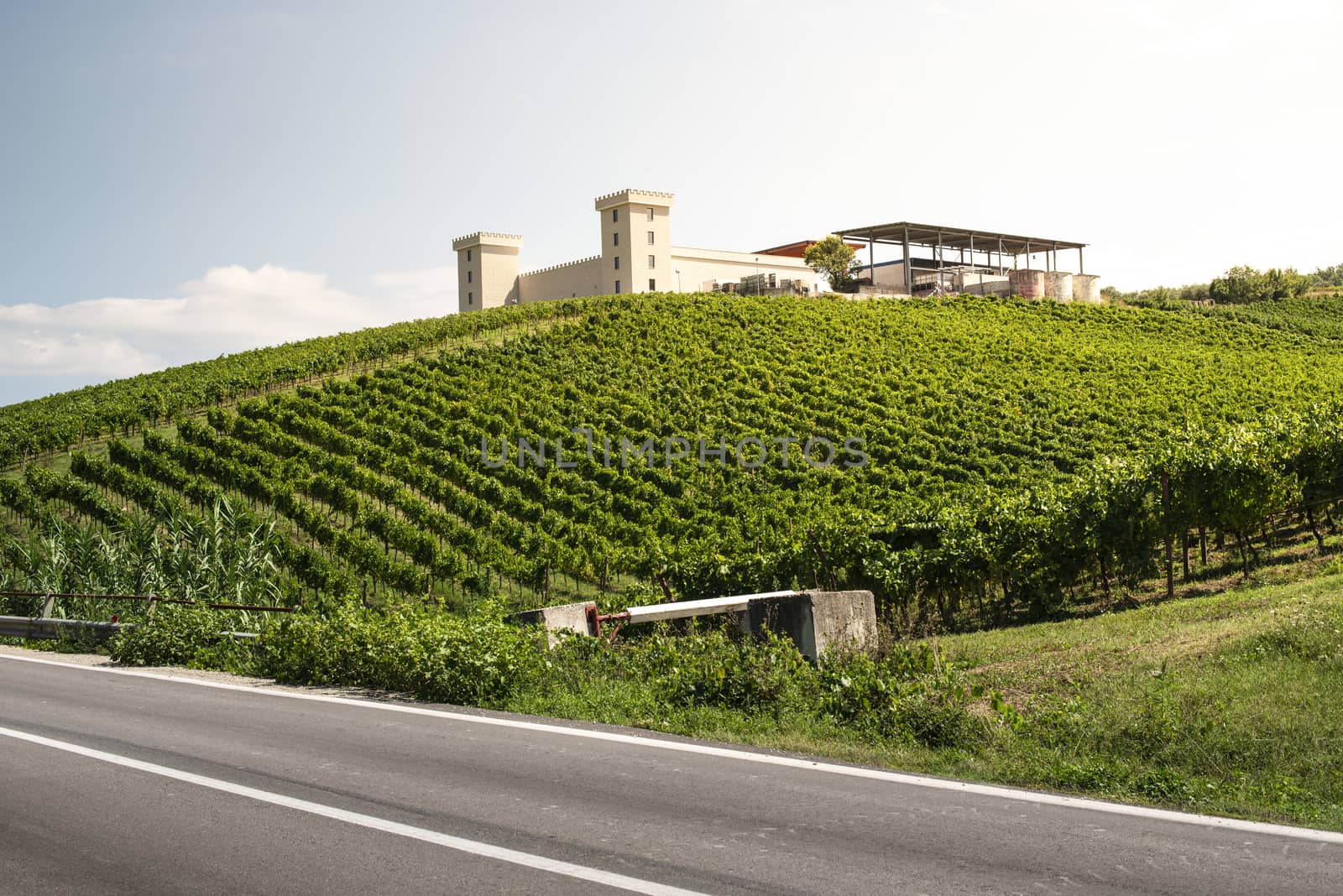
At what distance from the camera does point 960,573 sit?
15.0m

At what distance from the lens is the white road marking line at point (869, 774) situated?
5.13 meters

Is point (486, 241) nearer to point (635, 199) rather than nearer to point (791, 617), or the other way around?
point (635, 199)

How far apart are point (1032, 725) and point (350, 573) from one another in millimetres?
20135

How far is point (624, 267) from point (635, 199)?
15.7ft

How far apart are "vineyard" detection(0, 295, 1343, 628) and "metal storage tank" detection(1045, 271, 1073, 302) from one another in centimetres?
982

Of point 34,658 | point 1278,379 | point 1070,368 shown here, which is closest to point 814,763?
point 34,658

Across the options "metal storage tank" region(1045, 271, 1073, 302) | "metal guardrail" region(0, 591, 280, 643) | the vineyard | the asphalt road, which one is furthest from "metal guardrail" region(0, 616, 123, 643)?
"metal storage tank" region(1045, 271, 1073, 302)

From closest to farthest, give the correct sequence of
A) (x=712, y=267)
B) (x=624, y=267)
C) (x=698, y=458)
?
(x=698, y=458)
(x=624, y=267)
(x=712, y=267)

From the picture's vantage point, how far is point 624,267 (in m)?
69.6

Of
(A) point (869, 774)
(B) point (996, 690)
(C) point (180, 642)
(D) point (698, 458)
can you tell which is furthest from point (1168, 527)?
(D) point (698, 458)

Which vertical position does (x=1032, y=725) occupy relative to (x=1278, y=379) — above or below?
below

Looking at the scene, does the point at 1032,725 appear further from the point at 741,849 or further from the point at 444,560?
the point at 444,560

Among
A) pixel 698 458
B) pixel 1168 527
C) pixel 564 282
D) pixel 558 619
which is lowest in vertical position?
pixel 558 619

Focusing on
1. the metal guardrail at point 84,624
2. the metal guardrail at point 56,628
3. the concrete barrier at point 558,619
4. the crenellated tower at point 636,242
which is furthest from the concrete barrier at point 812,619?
the crenellated tower at point 636,242
